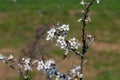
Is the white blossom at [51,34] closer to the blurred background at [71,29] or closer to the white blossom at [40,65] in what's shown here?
the white blossom at [40,65]

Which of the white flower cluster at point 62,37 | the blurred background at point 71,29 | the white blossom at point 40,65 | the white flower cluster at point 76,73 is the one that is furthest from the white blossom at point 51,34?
the blurred background at point 71,29

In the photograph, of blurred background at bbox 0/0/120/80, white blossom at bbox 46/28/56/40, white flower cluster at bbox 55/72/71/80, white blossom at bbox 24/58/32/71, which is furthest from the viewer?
blurred background at bbox 0/0/120/80

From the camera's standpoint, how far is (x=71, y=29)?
77.7 feet

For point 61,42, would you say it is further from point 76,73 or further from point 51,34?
point 76,73

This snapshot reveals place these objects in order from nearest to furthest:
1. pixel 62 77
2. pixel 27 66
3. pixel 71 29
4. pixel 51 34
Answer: pixel 51 34
pixel 62 77
pixel 27 66
pixel 71 29

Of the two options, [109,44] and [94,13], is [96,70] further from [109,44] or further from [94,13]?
[94,13]

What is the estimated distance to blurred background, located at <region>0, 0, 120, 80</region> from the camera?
1786 centimetres

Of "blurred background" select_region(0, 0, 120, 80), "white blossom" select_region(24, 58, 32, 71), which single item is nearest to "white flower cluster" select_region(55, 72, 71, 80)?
"white blossom" select_region(24, 58, 32, 71)

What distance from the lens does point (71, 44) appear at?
4.91 m

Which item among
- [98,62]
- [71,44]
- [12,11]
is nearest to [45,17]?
[12,11]

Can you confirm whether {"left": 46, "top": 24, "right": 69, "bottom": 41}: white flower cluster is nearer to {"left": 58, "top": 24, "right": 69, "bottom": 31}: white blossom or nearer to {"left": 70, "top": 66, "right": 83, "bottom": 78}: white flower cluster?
{"left": 58, "top": 24, "right": 69, "bottom": 31}: white blossom

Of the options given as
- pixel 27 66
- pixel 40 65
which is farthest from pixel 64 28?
pixel 27 66

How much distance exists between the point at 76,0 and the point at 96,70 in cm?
1145

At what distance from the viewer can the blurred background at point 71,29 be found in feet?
58.6
